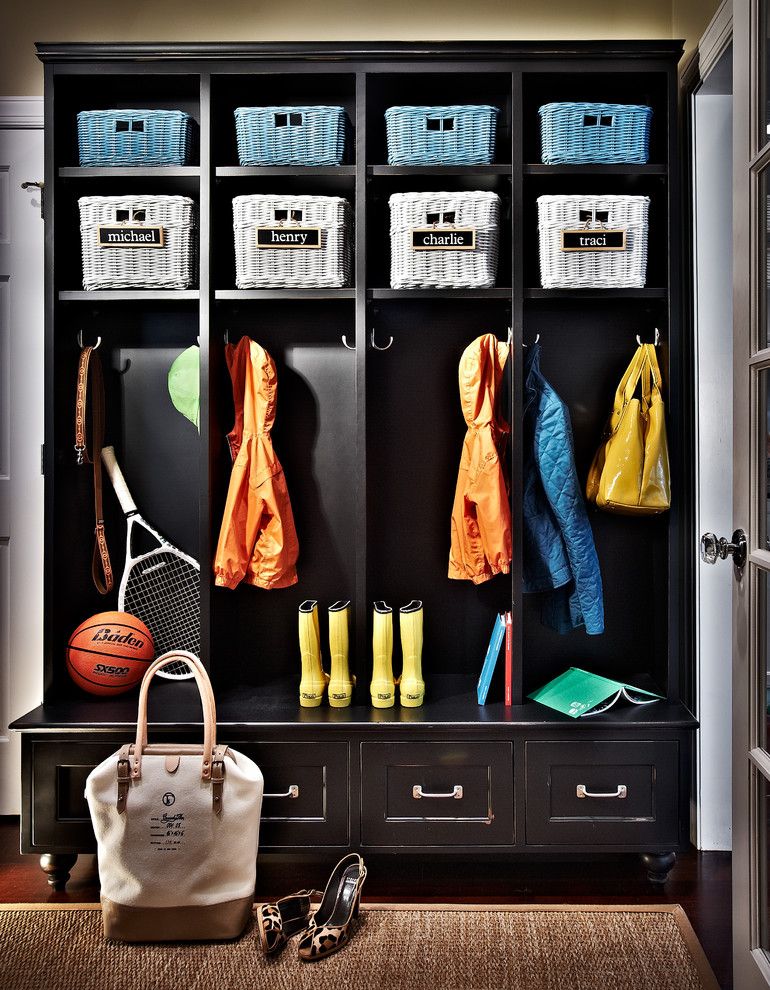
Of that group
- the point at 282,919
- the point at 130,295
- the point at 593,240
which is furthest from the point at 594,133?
the point at 282,919

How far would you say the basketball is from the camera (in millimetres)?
2385

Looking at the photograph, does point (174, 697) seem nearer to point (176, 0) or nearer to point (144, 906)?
point (144, 906)

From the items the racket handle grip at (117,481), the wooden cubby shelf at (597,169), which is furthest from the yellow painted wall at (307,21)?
the racket handle grip at (117,481)

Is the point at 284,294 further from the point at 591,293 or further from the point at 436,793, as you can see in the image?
the point at 436,793

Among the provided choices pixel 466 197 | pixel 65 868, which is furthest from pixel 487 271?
pixel 65 868

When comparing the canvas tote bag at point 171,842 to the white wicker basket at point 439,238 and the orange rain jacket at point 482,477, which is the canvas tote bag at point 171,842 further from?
the white wicker basket at point 439,238

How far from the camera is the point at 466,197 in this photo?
7.64 feet

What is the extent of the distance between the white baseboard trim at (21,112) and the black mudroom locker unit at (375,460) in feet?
0.76

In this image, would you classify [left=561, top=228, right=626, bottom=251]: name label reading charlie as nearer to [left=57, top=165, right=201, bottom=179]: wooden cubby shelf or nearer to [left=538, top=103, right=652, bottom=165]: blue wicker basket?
[left=538, top=103, right=652, bottom=165]: blue wicker basket

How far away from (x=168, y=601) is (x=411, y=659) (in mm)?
854

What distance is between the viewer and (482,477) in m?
2.38

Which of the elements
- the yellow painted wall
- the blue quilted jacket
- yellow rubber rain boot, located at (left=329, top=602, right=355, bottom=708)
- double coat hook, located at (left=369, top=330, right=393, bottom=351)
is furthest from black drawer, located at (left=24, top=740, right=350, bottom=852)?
the yellow painted wall

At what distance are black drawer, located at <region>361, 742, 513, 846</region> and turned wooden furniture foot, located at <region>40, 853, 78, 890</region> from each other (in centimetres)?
88

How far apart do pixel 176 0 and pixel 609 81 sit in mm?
1480
